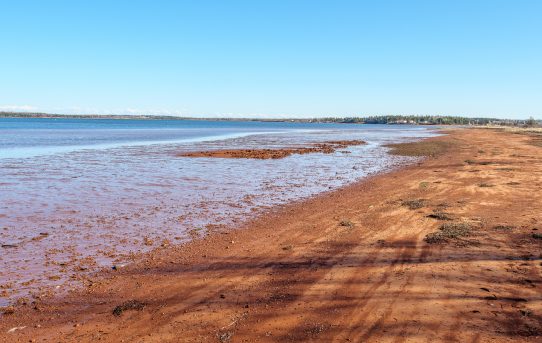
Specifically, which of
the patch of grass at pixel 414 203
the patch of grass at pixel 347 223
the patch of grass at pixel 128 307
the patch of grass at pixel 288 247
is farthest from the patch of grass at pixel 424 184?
the patch of grass at pixel 128 307

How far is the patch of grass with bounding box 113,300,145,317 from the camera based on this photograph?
19.0 feet

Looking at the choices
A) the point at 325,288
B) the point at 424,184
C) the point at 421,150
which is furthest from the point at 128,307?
the point at 421,150

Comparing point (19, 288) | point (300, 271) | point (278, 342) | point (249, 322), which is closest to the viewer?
point (278, 342)

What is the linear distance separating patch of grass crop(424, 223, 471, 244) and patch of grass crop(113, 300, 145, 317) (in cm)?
616

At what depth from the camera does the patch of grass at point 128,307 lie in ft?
19.0

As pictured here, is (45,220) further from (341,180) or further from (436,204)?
(341,180)

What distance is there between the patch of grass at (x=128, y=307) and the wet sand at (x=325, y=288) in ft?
0.08

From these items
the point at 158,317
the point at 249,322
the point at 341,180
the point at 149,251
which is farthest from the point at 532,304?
the point at 341,180

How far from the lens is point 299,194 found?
16.0 metres

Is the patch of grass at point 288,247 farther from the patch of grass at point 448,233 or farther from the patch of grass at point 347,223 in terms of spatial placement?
the patch of grass at point 448,233

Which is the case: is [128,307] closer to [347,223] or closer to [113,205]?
[347,223]

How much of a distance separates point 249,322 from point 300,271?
2021 mm

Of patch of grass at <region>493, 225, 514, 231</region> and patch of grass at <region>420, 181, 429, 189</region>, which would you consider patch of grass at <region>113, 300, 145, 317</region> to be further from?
patch of grass at <region>420, 181, 429, 189</region>

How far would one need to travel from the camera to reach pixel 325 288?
6414 millimetres
